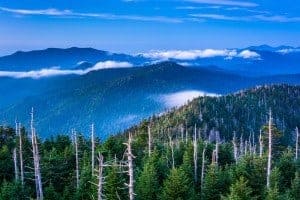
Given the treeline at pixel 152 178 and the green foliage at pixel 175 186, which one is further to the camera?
the green foliage at pixel 175 186

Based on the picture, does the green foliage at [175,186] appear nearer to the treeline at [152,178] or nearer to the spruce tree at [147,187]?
the treeline at [152,178]

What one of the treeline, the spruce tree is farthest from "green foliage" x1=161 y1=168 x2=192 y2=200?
the spruce tree

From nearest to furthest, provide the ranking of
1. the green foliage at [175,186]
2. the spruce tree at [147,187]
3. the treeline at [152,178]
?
the treeline at [152,178] → the green foliage at [175,186] → the spruce tree at [147,187]

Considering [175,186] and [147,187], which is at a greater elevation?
[175,186]

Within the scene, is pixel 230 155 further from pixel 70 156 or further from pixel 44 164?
pixel 44 164

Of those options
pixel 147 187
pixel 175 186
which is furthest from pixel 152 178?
pixel 175 186

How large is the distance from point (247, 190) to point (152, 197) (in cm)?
1231

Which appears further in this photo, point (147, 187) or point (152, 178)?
point (152, 178)

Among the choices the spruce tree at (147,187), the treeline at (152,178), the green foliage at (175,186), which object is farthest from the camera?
the spruce tree at (147,187)

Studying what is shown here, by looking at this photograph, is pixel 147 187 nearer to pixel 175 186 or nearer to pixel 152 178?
pixel 152 178

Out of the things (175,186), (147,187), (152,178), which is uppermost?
(152,178)

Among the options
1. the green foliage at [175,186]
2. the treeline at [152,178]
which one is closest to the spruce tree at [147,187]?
the treeline at [152,178]

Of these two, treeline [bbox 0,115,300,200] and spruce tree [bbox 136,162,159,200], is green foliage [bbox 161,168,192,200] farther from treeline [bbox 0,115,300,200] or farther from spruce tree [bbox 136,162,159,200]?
spruce tree [bbox 136,162,159,200]

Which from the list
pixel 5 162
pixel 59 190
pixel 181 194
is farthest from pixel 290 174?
pixel 5 162
